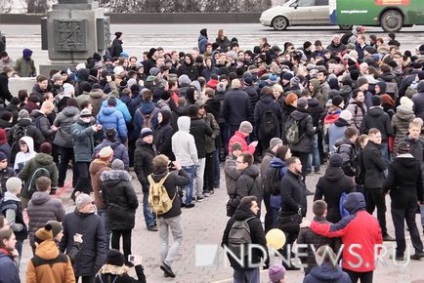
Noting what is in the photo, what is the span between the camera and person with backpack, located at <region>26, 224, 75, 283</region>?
34.9 feet

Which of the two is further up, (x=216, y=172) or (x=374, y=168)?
(x=374, y=168)

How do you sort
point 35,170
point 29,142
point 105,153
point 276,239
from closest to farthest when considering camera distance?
point 276,239, point 105,153, point 35,170, point 29,142

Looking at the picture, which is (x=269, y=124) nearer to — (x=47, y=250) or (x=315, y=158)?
(x=315, y=158)

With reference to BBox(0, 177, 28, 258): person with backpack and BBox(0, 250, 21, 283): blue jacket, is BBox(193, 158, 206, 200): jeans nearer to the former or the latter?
BBox(0, 177, 28, 258): person with backpack

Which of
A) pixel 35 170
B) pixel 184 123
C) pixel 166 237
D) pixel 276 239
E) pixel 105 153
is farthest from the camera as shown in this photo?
pixel 184 123

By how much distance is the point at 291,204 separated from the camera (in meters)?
13.0

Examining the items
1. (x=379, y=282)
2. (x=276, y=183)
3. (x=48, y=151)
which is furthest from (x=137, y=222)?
(x=379, y=282)

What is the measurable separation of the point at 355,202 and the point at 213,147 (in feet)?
18.8

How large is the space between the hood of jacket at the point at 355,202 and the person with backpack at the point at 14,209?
13.1 ft

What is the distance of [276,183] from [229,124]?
5.20 meters

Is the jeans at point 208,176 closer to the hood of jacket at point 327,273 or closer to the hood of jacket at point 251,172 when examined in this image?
the hood of jacket at point 251,172

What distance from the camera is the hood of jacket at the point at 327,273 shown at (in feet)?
33.6

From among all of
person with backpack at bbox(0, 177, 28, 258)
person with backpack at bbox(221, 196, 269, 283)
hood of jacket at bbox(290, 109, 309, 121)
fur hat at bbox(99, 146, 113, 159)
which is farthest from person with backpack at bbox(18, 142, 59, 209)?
hood of jacket at bbox(290, 109, 309, 121)

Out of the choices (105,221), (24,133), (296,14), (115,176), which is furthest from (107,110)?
(296,14)
